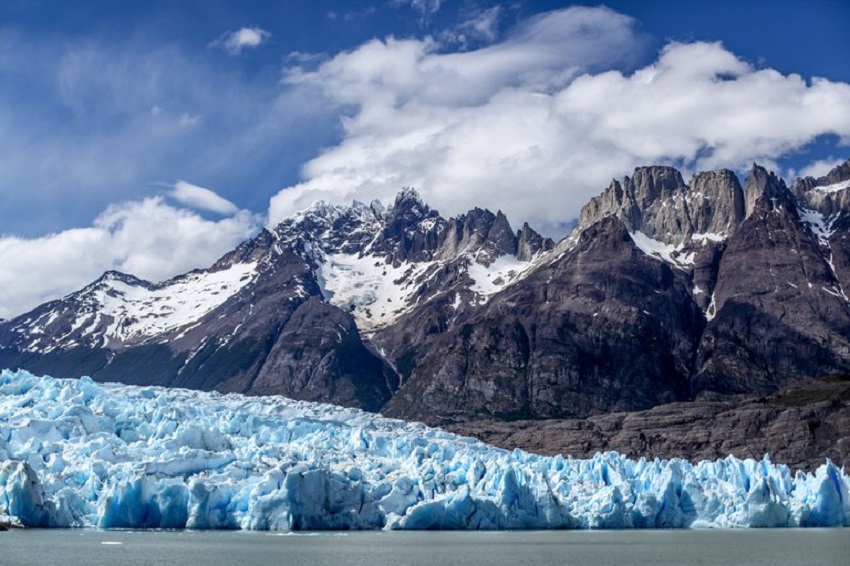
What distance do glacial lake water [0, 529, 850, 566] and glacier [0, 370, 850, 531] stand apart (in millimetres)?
2387

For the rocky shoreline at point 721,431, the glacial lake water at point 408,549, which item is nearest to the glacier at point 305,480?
the glacial lake water at point 408,549

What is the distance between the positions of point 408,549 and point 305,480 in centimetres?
1255

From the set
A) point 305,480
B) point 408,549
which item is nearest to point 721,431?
point 305,480

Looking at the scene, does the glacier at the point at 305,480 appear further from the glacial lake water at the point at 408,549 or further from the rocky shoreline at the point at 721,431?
the rocky shoreline at the point at 721,431

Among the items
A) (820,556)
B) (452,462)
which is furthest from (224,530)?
(820,556)

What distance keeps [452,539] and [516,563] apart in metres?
16.6

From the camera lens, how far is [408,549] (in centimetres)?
6312

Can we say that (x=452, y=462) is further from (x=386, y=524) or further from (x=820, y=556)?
(x=820, y=556)

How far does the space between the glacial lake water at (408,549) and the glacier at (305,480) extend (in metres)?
2.39

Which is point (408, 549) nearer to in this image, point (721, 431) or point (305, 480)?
point (305, 480)

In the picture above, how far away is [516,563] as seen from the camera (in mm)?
55812

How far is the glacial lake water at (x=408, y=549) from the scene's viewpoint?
55031 millimetres

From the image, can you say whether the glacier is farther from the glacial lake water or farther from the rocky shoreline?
the rocky shoreline

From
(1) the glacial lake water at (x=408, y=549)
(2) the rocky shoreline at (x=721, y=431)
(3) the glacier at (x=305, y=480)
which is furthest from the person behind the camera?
(2) the rocky shoreline at (x=721, y=431)
